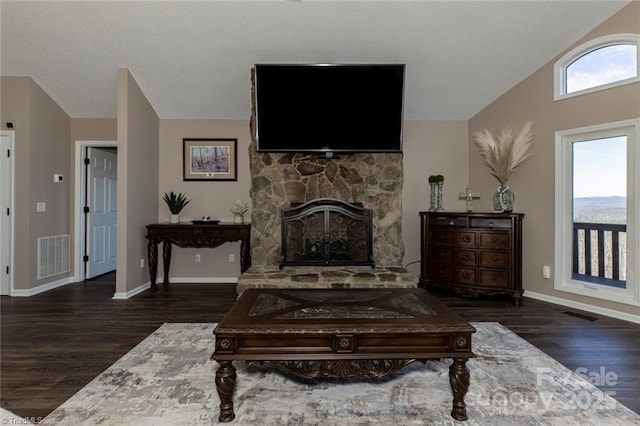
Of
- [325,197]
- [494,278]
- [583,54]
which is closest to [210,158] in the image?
[325,197]

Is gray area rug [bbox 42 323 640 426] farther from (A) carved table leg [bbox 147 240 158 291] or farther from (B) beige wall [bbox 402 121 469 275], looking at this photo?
(B) beige wall [bbox 402 121 469 275]

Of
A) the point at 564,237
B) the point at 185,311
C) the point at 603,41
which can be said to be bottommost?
the point at 185,311

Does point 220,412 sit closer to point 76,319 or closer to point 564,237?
point 76,319

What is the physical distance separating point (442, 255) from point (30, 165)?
17.1 feet

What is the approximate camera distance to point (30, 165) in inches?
168

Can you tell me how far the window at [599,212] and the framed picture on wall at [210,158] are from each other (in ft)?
13.5

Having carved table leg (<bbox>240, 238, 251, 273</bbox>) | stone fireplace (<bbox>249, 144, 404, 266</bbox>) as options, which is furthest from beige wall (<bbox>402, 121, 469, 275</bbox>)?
carved table leg (<bbox>240, 238, 251, 273</bbox>)

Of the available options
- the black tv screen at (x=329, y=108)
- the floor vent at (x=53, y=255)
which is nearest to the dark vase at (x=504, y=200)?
the black tv screen at (x=329, y=108)

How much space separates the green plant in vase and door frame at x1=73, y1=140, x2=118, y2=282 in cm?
511

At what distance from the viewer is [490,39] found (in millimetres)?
3684

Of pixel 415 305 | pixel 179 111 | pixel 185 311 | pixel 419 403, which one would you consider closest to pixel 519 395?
pixel 419 403

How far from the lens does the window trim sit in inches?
131

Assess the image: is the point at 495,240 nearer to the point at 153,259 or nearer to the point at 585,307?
the point at 585,307

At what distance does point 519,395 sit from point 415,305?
0.74 m
